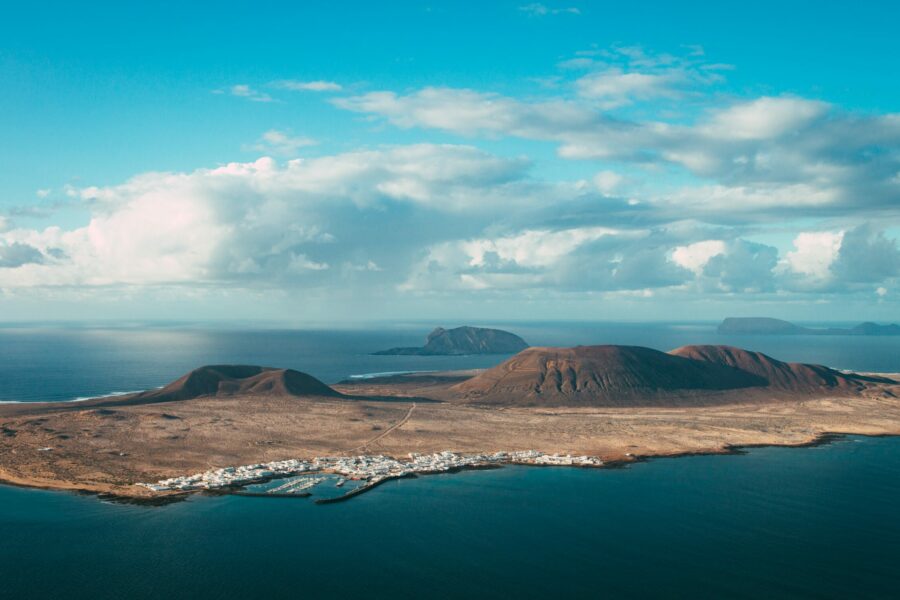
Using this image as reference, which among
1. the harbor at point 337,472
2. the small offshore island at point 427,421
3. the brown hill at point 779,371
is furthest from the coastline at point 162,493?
the brown hill at point 779,371

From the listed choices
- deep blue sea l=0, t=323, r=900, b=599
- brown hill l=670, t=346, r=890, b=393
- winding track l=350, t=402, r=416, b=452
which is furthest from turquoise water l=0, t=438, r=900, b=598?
brown hill l=670, t=346, r=890, b=393

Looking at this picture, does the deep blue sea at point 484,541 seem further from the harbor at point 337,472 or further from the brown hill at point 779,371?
the brown hill at point 779,371

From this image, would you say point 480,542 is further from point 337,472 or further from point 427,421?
point 427,421

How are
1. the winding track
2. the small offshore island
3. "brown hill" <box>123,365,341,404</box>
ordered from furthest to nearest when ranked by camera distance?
"brown hill" <box>123,365,341,404</box>, the winding track, the small offshore island

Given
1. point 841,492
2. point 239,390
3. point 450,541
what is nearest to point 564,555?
point 450,541

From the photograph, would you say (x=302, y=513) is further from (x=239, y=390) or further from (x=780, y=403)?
(x=780, y=403)

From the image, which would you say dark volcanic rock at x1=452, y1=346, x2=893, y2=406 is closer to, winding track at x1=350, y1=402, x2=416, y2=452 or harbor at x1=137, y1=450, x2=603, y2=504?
winding track at x1=350, y1=402, x2=416, y2=452
